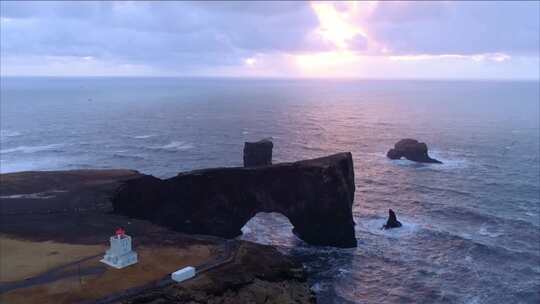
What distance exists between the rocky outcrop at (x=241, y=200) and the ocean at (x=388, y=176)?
119 inches

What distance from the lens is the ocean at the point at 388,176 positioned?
54.0 meters

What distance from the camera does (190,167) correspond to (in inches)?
3957

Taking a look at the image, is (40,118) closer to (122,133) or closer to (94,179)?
(122,133)

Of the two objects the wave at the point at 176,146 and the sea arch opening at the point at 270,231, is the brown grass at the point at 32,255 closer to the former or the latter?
the sea arch opening at the point at 270,231

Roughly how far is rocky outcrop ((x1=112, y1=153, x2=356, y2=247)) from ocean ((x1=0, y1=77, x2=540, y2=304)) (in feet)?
9.94

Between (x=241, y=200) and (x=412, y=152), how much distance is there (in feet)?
179

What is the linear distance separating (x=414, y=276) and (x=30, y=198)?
4659 cm

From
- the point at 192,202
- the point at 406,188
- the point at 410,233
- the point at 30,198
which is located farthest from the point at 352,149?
the point at 30,198

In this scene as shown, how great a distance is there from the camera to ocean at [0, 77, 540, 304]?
177ft

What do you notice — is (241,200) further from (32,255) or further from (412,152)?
(412,152)

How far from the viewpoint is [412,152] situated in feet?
349

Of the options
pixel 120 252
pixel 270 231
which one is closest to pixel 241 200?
pixel 270 231

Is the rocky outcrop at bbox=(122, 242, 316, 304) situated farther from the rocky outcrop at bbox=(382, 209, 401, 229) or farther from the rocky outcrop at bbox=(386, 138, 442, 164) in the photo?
the rocky outcrop at bbox=(386, 138, 442, 164)

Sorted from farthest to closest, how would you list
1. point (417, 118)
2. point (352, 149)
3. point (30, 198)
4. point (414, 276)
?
point (417, 118) → point (352, 149) → point (30, 198) → point (414, 276)
